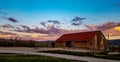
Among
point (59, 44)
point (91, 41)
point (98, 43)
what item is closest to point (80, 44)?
point (91, 41)

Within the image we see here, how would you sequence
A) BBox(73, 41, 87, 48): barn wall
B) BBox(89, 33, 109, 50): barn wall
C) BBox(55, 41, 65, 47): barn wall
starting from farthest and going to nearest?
BBox(55, 41, 65, 47): barn wall → BBox(73, 41, 87, 48): barn wall → BBox(89, 33, 109, 50): barn wall

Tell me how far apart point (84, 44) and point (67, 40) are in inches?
407

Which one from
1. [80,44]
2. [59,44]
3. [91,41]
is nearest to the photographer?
[91,41]

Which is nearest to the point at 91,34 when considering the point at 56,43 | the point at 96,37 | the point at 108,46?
the point at 96,37

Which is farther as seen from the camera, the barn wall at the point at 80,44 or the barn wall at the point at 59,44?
the barn wall at the point at 59,44

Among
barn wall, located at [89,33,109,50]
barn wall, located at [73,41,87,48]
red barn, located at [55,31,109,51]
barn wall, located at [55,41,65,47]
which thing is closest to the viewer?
red barn, located at [55,31,109,51]

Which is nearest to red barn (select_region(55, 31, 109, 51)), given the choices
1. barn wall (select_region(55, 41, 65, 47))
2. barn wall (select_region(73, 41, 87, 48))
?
barn wall (select_region(73, 41, 87, 48))

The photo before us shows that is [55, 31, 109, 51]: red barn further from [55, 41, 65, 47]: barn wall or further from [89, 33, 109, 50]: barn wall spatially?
[55, 41, 65, 47]: barn wall

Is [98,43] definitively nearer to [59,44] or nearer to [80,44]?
[80,44]

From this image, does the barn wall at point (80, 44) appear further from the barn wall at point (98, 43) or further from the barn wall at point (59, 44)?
the barn wall at point (59, 44)

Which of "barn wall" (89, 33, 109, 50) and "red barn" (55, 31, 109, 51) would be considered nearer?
"red barn" (55, 31, 109, 51)

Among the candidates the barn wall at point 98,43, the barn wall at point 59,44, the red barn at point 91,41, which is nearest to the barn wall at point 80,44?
the red barn at point 91,41

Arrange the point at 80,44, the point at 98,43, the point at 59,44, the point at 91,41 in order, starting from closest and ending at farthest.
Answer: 1. the point at 91,41
2. the point at 98,43
3. the point at 80,44
4. the point at 59,44

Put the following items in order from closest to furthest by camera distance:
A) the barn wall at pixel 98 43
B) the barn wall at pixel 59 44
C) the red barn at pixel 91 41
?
1. the red barn at pixel 91 41
2. the barn wall at pixel 98 43
3. the barn wall at pixel 59 44
